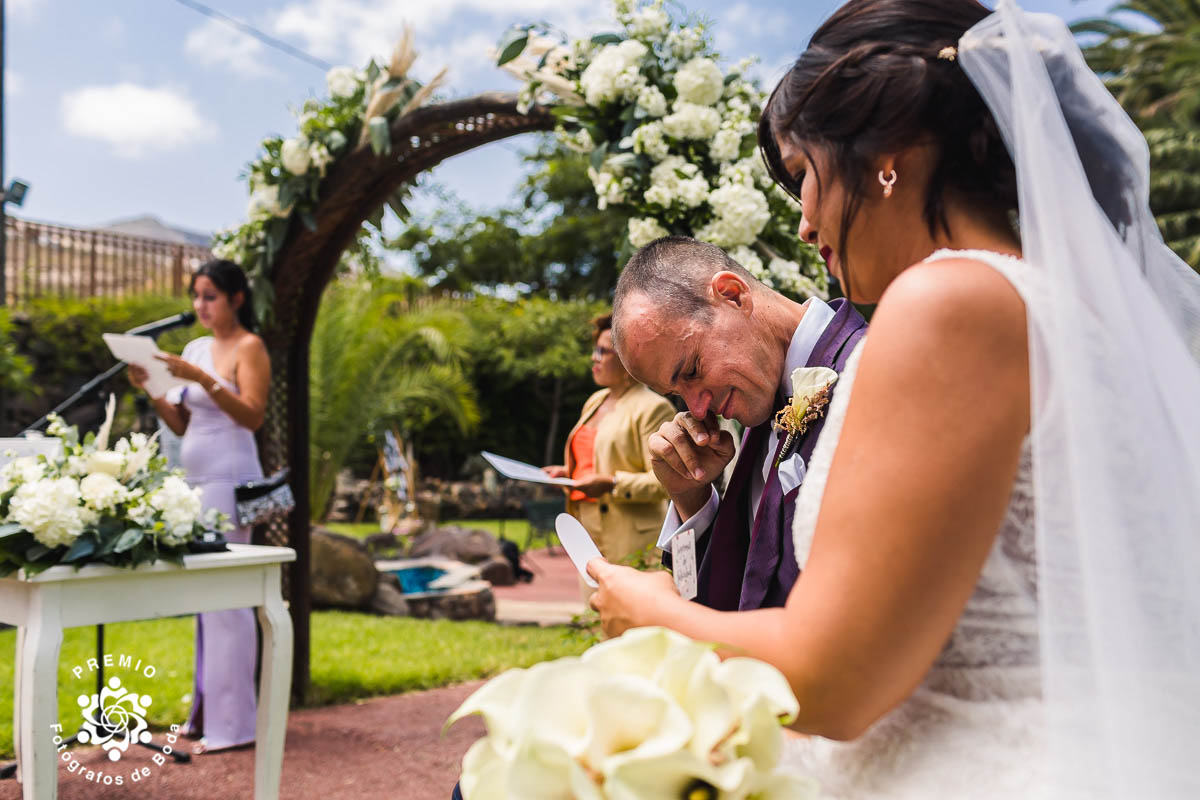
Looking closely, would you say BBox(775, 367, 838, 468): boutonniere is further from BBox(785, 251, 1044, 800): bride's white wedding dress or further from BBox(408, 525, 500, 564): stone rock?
BBox(408, 525, 500, 564): stone rock

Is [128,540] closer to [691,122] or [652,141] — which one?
[652,141]

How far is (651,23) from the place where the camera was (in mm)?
4254

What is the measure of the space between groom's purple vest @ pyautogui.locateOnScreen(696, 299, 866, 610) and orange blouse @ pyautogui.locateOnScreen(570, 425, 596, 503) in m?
3.10

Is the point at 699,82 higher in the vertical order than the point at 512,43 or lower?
lower

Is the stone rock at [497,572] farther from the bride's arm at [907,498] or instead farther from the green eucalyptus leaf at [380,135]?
the bride's arm at [907,498]

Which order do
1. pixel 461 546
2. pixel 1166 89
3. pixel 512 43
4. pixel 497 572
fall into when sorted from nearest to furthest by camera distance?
pixel 512 43, pixel 497 572, pixel 461 546, pixel 1166 89

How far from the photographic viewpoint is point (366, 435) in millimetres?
14398

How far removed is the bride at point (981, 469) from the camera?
1.04 metres

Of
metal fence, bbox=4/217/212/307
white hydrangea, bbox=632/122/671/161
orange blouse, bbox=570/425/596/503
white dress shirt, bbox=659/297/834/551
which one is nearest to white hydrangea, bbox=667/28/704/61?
white hydrangea, bbox=632/122/671/161

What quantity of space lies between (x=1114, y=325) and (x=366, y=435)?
13.8 meters

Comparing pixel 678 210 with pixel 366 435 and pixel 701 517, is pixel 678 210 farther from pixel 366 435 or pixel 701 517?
pixel 366 435

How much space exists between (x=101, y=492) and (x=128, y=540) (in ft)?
0.63
